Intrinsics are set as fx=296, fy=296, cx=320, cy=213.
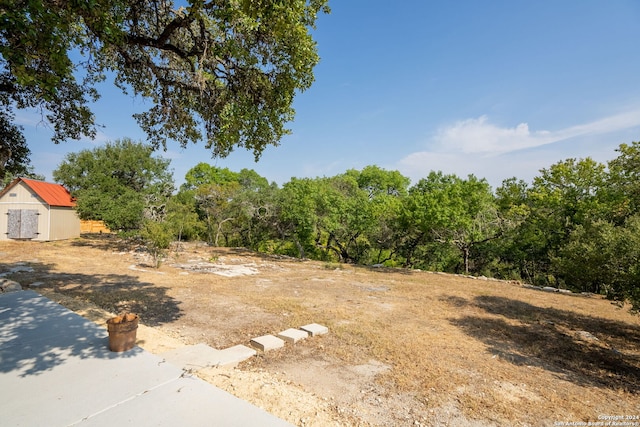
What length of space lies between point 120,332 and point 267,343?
2033 millimetres

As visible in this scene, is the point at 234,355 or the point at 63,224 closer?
the point at 234,355

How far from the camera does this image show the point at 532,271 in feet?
59.2

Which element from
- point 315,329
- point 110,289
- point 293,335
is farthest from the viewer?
point 110,289

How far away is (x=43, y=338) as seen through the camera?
430cm

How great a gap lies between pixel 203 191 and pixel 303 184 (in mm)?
9244

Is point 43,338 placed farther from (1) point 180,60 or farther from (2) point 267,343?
(1) point 180,60

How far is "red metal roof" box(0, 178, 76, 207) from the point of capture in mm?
17531

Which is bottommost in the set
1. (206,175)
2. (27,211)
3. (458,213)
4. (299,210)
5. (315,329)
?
(315,329)

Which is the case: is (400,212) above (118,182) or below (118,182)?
below

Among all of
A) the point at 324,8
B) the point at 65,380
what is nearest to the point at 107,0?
the point at 324,8

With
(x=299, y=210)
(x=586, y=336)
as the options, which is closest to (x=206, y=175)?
(x=299, y=210)

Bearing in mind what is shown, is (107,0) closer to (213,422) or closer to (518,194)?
(213,422)

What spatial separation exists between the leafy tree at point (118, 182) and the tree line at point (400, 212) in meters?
0.06

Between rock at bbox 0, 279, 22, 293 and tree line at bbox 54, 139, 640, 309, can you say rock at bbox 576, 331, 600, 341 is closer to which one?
tree line at bbox 54, 139, 640, 309
